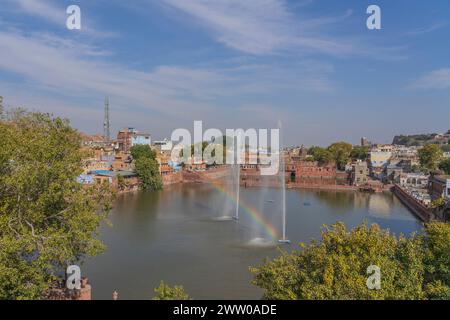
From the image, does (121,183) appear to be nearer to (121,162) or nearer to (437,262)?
(121,162)

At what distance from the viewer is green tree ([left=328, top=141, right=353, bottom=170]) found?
7531cm

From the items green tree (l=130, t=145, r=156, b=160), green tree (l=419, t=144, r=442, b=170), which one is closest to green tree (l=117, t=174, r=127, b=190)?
green tree (l=130, t=145, r=156, b=160)

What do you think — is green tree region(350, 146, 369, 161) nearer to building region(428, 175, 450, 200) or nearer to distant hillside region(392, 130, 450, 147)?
building region(428, 175, 450, 200)

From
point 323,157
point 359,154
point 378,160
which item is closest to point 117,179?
point 323,157

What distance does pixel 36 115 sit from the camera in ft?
41.8

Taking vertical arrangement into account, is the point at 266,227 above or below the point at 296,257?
below

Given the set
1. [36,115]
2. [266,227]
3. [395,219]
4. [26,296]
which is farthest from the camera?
[395,219]

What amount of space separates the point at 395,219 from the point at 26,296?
Result: 1028 inches

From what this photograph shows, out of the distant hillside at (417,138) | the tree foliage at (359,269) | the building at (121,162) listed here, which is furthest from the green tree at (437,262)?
the distant hillside at (417,138)

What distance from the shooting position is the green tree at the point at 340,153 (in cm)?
7531

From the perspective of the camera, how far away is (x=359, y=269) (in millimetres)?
8758

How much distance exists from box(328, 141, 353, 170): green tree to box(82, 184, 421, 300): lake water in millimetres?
33025
